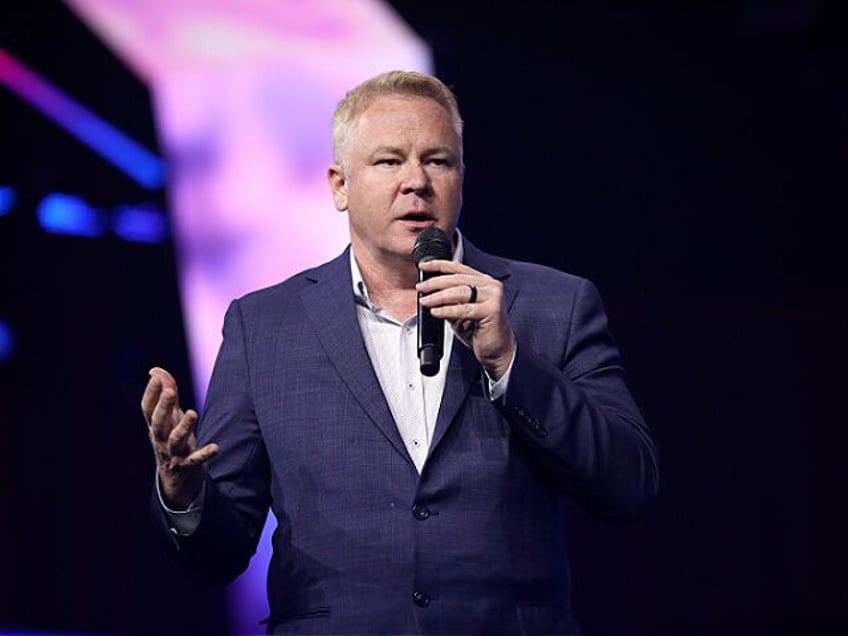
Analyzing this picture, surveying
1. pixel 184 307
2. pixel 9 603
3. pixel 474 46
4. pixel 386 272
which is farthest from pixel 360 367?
pixel 9 603

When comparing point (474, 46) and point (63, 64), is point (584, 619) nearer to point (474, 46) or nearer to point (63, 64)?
point (474, 46)

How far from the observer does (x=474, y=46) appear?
4.03m

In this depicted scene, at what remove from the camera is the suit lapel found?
1926mm

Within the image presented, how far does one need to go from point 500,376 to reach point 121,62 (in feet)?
8.90

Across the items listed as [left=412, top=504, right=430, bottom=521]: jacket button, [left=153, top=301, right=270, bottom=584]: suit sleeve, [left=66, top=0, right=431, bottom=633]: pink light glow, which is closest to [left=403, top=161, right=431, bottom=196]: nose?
[left=153, top=301, right=270, bottom=584]: suit sleeve

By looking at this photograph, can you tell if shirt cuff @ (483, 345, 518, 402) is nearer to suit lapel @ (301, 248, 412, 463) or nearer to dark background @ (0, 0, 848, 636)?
suit lapel @ (301, 248, 412, 463)

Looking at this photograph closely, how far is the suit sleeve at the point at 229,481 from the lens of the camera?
1873 mm

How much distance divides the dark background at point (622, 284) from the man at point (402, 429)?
1.84 metres

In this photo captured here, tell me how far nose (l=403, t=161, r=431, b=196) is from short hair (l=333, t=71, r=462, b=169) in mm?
150

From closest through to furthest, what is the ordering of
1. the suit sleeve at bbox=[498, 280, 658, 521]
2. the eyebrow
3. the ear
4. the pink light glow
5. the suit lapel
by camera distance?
1. the suit sleeve at bbox=[498, 280, 658, 521]
2. the suit lapel
3. the eyebrow
4. the ear
5. the pink light glow

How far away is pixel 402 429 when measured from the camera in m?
1.95

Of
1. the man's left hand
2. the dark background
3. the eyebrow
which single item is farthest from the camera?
the dark background

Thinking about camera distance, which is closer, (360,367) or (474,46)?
(360,367)

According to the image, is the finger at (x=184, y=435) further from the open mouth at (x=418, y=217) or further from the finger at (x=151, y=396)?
the open mouth at (x=418, y=217)
